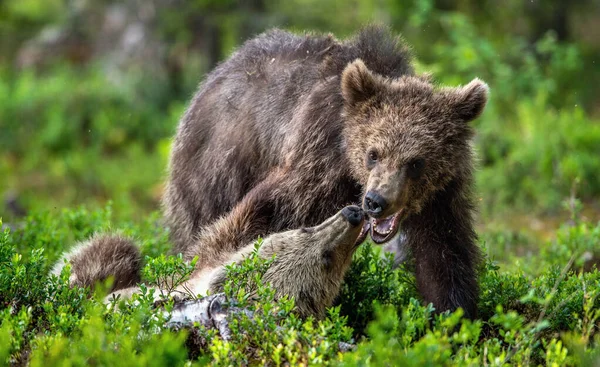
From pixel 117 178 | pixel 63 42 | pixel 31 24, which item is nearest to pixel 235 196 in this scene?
pixel 117 178

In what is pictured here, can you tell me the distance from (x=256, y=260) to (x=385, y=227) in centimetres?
101

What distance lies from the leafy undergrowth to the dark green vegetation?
15mm

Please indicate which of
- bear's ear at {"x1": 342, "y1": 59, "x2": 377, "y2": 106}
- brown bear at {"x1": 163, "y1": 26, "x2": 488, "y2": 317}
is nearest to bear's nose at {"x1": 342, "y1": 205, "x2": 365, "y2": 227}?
brown bear at {"x1": 163, "y1": 26, "x2": 488, "y2": 317}

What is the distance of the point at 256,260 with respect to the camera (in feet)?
17.2

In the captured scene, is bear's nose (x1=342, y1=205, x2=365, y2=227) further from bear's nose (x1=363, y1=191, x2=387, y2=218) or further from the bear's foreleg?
the bear's foreleg

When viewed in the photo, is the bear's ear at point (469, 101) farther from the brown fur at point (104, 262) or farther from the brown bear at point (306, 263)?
the brown fur at point (104, 262)

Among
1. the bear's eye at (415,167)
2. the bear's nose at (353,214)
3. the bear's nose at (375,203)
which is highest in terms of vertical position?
the bear's eye at (415,167)

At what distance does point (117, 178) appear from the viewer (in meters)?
14.6

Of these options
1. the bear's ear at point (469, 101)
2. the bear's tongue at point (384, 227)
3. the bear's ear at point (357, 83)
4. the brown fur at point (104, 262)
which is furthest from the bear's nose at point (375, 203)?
the brown fur at point (104, 262)

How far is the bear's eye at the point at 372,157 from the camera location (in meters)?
5.67

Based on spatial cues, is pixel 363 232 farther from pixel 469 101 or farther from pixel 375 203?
pixel 469 101

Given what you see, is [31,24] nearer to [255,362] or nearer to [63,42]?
[63,42]

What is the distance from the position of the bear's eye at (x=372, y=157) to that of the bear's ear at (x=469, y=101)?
69 centimetres

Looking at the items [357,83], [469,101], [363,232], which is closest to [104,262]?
[363,232]
